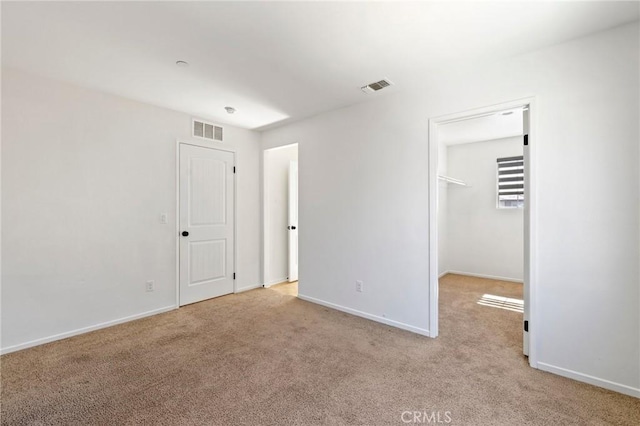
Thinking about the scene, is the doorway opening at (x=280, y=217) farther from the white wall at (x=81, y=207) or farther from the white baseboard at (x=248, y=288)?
the white wall at (x=81, y=207)

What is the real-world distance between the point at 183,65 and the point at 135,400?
2.61m

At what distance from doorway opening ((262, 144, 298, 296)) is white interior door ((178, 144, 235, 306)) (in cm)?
60

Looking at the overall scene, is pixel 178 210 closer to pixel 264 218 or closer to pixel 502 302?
pixel 264 218

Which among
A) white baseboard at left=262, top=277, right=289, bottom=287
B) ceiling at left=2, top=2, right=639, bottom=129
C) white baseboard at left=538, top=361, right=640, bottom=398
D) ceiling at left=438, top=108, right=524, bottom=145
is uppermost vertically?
ceiling at left=438, top=108, right=524, bottom=145

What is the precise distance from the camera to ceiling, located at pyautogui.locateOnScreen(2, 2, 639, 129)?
5.92ft

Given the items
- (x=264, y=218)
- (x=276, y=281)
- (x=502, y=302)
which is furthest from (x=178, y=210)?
(x=502, y=302)

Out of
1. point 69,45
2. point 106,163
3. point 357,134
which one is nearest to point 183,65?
point 69,45

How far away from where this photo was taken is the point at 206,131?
3.97 metres

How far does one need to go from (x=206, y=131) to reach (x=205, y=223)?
4.22 feet

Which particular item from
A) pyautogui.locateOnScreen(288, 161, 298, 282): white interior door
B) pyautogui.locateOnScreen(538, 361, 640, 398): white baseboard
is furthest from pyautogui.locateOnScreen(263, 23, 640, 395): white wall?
pyautogui.locateOnScreen(288, 161, 298, 282): white interior door

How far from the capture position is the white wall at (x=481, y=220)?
198 inches

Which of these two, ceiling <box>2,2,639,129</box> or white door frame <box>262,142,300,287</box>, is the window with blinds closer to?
ceiling <box>2,2,639,129</box>

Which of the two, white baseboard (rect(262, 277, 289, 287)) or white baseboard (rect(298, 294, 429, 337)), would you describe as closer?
white baseboard (rect(298, 294, 429, 337))

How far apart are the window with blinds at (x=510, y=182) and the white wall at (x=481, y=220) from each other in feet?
0.28
